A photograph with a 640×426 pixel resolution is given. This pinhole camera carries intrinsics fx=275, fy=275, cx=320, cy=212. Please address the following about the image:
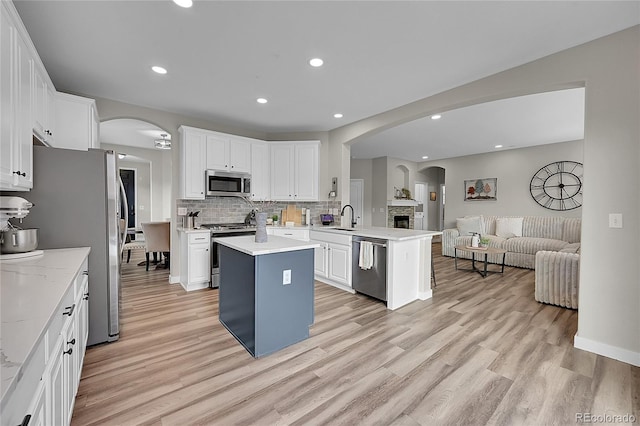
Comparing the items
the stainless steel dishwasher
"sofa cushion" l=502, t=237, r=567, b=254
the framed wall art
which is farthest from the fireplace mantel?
the stainless steel dishwasher

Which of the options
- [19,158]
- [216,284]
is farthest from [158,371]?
[216,284]

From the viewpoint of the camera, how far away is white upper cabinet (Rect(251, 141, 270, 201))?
477 cm

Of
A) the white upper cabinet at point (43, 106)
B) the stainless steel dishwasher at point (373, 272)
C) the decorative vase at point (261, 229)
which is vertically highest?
the white upper cabinet at point (43, 106)

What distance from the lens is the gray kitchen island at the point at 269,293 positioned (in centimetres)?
224

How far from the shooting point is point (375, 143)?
638 cm

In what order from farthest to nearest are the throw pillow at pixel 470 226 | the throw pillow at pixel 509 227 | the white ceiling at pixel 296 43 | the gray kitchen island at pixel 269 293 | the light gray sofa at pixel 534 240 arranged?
the throw pillow at pixel 470 226 → the throw pillow at pixel 509 227 → the light gray sofa at pixel 534 240 → the gray kitchen island at pixel 269 293 → the white ceiling at pixel 296 43

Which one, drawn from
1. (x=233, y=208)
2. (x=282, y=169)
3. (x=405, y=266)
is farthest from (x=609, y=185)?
(x=233, y=208)

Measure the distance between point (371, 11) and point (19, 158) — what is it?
2.54 metres

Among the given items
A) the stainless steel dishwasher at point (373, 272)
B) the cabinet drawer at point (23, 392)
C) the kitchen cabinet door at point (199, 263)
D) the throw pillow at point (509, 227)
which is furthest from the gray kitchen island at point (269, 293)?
the throw pillow at point (509, 227)

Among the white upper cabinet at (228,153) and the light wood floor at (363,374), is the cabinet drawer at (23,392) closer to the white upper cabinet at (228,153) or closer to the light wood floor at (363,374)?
the light wood floor at (363,374)

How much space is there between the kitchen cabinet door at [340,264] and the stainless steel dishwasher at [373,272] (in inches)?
3.0

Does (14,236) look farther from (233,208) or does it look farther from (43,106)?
(233,208)

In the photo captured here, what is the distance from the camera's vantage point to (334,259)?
405 cm

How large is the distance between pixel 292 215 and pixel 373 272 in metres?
2.17
